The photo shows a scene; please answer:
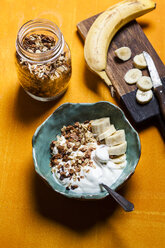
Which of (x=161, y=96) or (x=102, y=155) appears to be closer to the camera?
(x=102, y=155)

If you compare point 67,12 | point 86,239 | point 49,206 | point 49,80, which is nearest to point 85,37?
point 67,12

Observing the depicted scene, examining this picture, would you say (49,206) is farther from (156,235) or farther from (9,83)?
(9,83)

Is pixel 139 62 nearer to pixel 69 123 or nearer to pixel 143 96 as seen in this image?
pixel 143 96

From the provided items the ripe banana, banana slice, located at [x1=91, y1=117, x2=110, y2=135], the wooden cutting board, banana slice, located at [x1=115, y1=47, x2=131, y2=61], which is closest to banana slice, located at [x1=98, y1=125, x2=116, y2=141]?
banana slice, located at [x1=91, y1=117, x2=110, y2=135]

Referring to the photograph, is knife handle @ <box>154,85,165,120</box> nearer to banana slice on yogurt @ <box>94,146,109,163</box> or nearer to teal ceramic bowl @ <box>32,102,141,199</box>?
Result: teal ceramic bowl @ <box>32,102,141,199</box>

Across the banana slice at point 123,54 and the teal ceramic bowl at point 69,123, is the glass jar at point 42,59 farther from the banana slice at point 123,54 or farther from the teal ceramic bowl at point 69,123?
the banana slice at point 123,54

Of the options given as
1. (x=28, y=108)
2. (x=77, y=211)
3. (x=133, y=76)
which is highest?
(x=28, y=108)

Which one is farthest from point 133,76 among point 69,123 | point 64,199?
point 64,199
